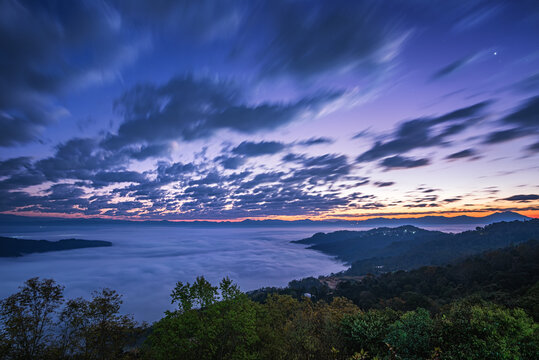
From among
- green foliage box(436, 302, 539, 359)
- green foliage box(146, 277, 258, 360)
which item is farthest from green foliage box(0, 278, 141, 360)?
green foliage box(436, 302, 539, 359)

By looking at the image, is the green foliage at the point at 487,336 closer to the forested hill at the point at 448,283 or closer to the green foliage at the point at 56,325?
the green foliage at the point at 56,325

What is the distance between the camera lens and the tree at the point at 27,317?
669 inches

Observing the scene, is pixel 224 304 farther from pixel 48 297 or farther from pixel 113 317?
pixel 48 297

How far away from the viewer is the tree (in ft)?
55.8

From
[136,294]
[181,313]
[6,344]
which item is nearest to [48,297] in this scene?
[6,344]

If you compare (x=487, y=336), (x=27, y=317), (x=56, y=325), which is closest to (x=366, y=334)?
(x=487, y=336)

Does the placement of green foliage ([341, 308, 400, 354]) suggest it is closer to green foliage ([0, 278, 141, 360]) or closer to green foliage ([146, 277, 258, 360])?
green foliage ([146, 277, 258, 360])

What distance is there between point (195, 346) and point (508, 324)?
25049 mm

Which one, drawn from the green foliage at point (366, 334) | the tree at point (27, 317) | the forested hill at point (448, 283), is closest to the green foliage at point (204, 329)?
the tree at point (27, 317)

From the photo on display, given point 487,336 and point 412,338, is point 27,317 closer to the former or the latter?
point 412,338

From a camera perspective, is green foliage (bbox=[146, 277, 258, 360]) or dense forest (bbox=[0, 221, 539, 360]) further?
green foliage (bbox=[146, 277, 258, 360])

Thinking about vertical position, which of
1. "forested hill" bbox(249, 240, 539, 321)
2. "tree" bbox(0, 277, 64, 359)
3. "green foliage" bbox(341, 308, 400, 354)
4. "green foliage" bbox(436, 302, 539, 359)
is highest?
"tree" bbox(0, 277, 64, 359)

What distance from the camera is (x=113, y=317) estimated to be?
2052cm

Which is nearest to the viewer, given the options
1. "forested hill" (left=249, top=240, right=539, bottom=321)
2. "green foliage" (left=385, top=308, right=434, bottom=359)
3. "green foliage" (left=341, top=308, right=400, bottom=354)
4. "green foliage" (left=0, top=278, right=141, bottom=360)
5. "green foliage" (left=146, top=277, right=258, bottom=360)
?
"green foliage" (left=0, top=278, right=141, bottom=360)
